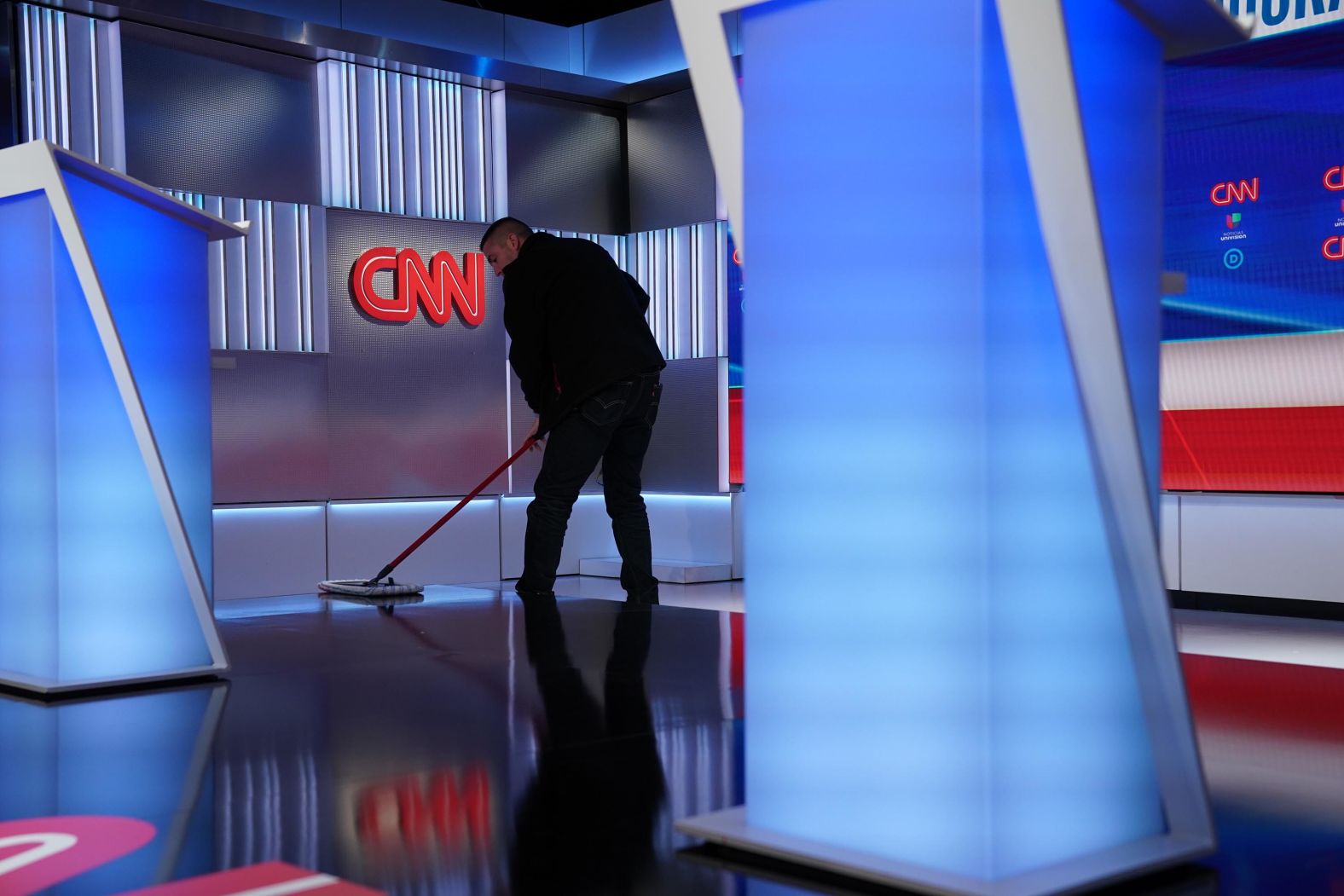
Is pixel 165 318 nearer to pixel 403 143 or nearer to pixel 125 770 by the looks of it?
pixel 125 770

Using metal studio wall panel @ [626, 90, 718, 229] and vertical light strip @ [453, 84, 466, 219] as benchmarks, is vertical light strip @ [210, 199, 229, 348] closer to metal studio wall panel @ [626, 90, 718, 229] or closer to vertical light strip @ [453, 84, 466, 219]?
vertical light strip @ [453, 84, 466, 219]

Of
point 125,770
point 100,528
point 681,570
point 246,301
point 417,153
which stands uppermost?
point 417,153

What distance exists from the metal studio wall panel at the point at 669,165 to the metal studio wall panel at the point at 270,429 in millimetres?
2226

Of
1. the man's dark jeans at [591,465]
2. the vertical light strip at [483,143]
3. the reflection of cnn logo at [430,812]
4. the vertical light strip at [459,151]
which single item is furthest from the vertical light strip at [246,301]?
the reflection of cnn logo at [430,812]

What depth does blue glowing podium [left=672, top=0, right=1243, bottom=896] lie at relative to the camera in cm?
144

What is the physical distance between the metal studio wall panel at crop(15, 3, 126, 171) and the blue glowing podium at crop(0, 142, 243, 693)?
3621 mm

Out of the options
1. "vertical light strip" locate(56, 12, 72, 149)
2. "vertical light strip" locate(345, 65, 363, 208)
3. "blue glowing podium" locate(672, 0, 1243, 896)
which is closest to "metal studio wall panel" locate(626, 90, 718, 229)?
"vertical light strip" locate(345, 65, 363, 208)

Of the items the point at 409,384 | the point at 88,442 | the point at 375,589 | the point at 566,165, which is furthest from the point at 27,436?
the point at 566,165

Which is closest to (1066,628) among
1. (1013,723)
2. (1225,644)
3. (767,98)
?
(1013,723)

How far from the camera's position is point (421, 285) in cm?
758

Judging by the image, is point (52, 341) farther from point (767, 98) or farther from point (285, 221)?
point (285, 221)

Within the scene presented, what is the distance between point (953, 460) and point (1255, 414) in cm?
500

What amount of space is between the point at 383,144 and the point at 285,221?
2.32ft

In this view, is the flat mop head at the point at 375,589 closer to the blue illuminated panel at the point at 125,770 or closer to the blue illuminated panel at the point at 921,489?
the blue illuminated panel at the point at 125,770
